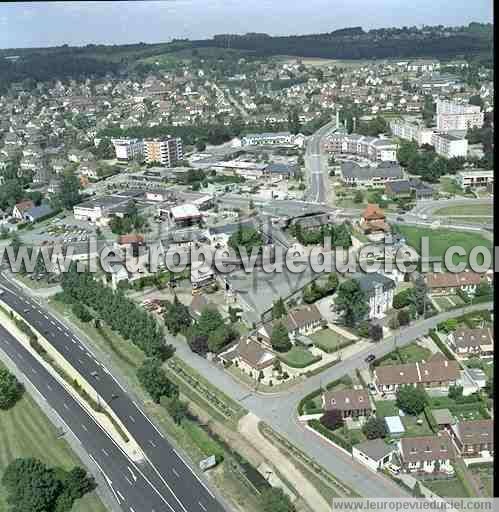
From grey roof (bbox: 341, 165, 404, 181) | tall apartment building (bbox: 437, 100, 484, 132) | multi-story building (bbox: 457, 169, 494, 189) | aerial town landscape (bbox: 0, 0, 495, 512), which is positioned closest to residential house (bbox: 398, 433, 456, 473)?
aerial town landscape (bbox: 0, 0, 495, 512)

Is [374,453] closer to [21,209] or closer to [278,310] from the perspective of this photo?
[278,310]

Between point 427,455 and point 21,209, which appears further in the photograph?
point 21,209

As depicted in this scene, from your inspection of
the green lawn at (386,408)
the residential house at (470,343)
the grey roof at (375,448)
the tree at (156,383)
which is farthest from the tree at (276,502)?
the residential house at (470,343)

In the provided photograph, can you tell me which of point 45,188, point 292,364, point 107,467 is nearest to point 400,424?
point 292,364

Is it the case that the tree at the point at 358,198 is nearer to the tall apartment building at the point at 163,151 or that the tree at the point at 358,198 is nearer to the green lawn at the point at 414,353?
the green lawn at the point at 414,353

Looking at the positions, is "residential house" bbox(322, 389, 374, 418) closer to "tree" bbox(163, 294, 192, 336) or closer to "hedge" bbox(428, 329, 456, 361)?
"hedge" bbox(428, 329, 456, 361)

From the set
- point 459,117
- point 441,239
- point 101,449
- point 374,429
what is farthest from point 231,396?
point 459,117
